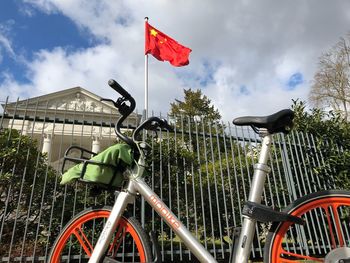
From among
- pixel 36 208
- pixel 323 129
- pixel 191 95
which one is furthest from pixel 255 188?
pixel 191 95

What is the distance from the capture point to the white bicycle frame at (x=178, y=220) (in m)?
1.79

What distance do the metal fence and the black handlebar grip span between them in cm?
177

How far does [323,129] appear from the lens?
577 centimetres

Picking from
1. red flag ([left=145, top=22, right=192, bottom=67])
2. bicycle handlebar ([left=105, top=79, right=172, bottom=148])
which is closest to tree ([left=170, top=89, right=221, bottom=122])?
red flag ([left=145, top=22, right=192, bottom=67])

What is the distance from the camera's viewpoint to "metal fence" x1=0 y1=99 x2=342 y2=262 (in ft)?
12.4

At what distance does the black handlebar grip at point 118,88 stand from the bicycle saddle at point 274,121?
0.91 metres

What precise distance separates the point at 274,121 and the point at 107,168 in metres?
1.27

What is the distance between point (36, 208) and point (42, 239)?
0.48 metres

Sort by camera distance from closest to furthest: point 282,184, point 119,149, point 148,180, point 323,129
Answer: point 119,149, point 148,180, point 282,184, point 323,129

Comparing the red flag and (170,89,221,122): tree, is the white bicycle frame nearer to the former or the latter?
the red flag

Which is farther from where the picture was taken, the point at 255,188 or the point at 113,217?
the point at 113,217

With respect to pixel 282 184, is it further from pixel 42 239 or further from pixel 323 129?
pixel 42 239

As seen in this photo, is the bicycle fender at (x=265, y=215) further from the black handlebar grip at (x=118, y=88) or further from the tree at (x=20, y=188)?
the tree at (x=20, y=188)

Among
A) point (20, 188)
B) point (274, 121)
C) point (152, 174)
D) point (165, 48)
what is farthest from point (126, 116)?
point (165, 48)
